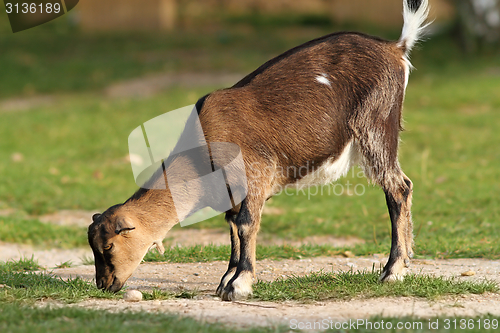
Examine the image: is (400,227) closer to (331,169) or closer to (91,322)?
(331,169)

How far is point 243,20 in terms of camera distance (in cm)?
2303

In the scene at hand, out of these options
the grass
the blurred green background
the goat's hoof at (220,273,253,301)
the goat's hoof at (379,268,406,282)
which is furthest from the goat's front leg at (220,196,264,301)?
the blurred green background

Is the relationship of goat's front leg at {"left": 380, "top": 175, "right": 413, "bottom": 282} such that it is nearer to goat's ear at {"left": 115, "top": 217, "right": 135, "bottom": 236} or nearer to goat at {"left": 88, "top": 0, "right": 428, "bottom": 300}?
goat at {"left": 88, "top": 0, "right": 428, "bottom": 300}

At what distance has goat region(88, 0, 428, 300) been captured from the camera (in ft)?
14.7

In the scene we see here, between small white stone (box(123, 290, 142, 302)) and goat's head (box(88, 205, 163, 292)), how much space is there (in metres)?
0.08

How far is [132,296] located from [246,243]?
92 centimetres

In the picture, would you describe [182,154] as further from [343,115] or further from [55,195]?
[55,195]

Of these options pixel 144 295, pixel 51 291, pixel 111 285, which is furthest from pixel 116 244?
pixel 51 291

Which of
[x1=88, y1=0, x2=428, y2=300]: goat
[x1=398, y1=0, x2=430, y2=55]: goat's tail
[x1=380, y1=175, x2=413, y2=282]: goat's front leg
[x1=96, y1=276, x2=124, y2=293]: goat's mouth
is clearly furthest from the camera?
[x1=398, y1=0, x2=430, y2=55]: goat's tail

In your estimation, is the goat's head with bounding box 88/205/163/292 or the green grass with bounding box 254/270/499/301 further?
the green grass with bounding box 254/270/499/301

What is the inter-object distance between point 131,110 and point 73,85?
3663mm

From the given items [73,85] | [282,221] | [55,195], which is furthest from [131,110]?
[282,221]

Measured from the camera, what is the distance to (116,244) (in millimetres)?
4270

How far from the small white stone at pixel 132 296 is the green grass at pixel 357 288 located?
86 centimetres
